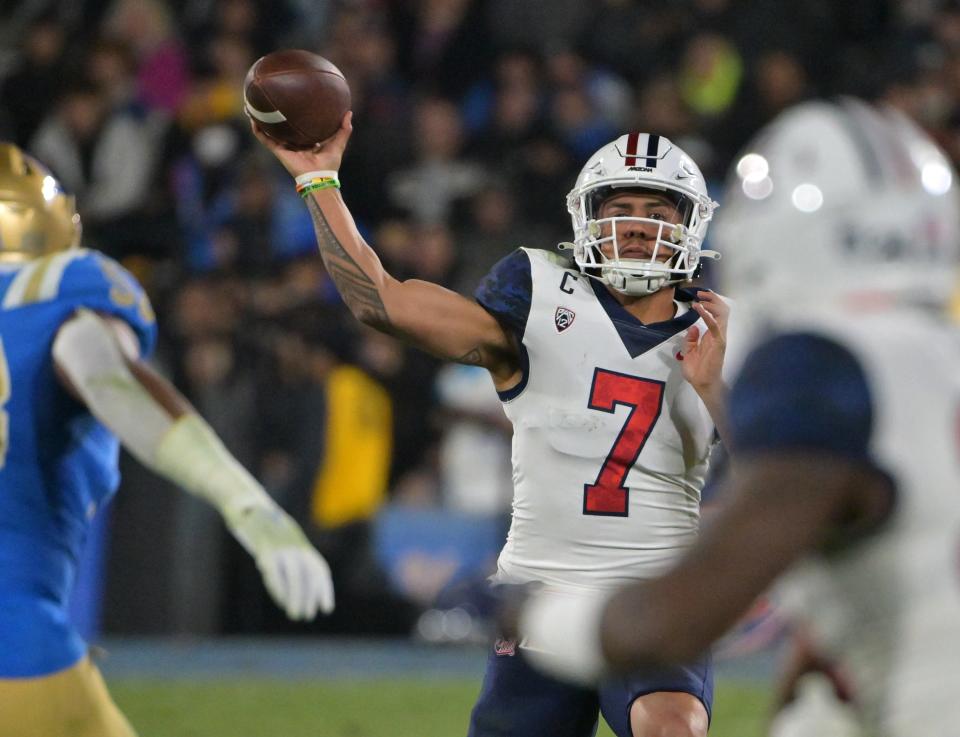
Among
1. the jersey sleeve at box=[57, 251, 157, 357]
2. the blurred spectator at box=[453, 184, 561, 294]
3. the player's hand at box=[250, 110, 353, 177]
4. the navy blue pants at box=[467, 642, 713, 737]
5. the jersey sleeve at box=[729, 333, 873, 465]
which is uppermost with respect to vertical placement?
the player's hand at box=[250, 110, 353, 177]

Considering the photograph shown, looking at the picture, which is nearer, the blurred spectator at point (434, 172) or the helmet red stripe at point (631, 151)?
the helmet red stripe at point (631, 151)

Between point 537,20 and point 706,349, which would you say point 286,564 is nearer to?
point 706,349

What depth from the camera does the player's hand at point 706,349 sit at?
3355 millimetres

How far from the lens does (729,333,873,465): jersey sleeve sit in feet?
5.81

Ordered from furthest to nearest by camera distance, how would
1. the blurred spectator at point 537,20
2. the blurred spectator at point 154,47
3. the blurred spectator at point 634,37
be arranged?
the blurred spectator at point 537,20
the blurred spectator at point 154,47
the blurred spectator at point 634,37

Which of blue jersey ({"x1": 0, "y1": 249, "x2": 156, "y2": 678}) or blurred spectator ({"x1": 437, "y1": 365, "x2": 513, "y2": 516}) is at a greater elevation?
blue jersey ({"x1": 0, "y1": 249, "x2": 156, "y2": 678})

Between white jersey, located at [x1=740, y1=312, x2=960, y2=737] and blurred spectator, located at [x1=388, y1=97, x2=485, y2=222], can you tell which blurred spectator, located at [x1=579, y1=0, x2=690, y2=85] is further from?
white jersey, located at [x1=740, y1=312, x2=960, y2=737]

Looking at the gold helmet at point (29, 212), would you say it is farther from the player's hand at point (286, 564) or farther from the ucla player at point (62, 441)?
the player's hand at point (286, 564)

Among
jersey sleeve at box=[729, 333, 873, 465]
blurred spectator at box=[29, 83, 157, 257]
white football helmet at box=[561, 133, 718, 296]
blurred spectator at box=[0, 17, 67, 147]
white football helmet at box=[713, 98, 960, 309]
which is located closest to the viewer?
jersey sleeve at box=[729, 333, 873, 465]

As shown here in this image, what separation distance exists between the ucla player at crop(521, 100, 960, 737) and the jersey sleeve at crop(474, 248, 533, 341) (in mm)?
1438

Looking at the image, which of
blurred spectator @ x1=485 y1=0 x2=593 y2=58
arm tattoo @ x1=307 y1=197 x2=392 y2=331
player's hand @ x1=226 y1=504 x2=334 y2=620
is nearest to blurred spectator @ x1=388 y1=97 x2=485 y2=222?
blurred spectator @ x1=485 y1=0 x2=593 y2=58

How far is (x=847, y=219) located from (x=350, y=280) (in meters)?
1.74

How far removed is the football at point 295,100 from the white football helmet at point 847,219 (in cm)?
178

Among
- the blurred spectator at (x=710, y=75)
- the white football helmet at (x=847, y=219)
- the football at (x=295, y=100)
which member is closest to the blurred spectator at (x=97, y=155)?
the blurred spectator at (x=710, y=75)
